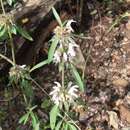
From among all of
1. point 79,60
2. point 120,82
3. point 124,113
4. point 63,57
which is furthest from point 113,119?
point 63,57

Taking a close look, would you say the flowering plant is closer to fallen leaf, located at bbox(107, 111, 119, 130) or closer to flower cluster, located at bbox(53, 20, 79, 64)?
flower cluster, located at bbox(53, 20, 79, 64)

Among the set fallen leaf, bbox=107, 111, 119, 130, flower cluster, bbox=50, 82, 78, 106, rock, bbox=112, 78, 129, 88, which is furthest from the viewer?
rock, bbox=112, 78, 129, 88

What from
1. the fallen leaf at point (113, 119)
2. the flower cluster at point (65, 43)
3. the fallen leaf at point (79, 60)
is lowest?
the fallen leaf at point (113, 119)

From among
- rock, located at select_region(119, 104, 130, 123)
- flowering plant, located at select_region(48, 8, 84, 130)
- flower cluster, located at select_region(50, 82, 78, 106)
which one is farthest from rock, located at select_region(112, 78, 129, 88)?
flower cluster, located at select_region(50, 82, 78, 106)

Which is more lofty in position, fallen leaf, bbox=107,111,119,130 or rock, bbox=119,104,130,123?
fallen leaf, bbox=107,111,119,130

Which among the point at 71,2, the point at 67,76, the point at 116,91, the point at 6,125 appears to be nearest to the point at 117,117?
the point at 116,91

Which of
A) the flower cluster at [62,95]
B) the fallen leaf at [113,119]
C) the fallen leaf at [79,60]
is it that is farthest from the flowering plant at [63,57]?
the fallen leaf at [79,60]

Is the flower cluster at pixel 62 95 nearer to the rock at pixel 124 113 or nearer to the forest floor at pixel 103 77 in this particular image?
the forest floor at pixel 103 77

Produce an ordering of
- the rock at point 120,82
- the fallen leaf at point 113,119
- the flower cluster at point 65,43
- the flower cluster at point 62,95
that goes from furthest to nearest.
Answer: the rock at point 120,82 < the fallen leaf at point 113,119 < the flower cluster at point 62,95 < the flower cluster at point 65,43

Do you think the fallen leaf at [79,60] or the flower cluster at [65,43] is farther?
the fallen leaf at [79,60]
